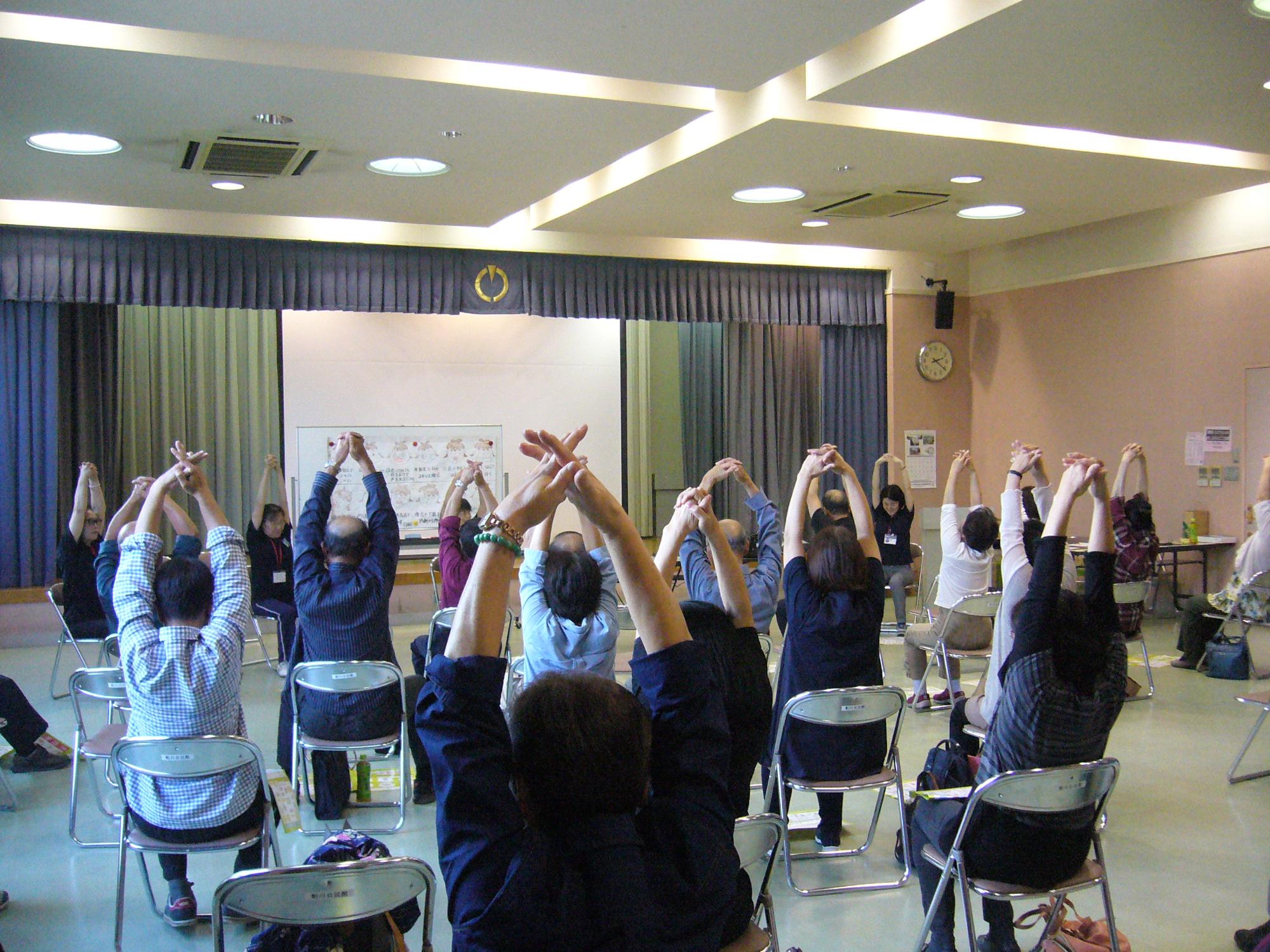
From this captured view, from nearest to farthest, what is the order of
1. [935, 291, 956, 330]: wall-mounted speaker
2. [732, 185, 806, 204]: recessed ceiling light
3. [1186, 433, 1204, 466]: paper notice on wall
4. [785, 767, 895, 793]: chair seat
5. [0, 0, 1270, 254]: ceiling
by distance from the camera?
[785, 767, 895, 793]: chair seat, [0, 0, 1270, 254]: ceiling, [732, 185, 806, 204]: recessed ceiling light, [1186, 433, 1204, 466]: paper notice on wall, [935, 291, 956, 330]: wall-mounted speaker

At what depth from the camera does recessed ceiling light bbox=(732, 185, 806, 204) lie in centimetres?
713

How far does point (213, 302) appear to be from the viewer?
25.9ft

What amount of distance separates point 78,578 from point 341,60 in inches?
143

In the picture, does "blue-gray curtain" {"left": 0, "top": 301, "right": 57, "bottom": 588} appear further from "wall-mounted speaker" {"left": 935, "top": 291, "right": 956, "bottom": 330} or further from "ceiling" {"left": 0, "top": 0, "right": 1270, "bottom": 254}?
"wall-mounted speaker" {"left": 935, "top": 291, "right": 956, "bottom": 330}

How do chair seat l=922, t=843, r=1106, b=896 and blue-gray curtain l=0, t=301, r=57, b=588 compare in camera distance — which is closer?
chair seat l=922, t=843, r=1106, b=896

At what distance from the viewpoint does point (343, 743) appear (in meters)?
4.16

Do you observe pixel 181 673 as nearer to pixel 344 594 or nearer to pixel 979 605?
pixel 344 594

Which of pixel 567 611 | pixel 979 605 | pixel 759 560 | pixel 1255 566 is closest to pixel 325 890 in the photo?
pixel 567 611

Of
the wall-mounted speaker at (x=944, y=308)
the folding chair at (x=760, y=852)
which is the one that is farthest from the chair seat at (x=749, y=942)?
the wall-mounted speaker at (x=944, y=308)

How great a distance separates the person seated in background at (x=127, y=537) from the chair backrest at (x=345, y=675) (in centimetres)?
63

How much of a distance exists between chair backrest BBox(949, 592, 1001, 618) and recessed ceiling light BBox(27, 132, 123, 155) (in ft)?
17.0

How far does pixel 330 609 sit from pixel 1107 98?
4460mm

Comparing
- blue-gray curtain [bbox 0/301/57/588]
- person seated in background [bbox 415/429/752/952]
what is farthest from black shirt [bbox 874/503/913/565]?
person seated in background [bbox 415/429/752/952]

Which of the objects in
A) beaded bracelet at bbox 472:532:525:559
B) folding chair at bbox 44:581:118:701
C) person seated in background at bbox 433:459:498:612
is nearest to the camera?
beaded bracelet at bbox 472:532:525:559
